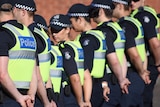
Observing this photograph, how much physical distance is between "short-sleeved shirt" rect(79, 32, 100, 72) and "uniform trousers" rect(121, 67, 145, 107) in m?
0.76

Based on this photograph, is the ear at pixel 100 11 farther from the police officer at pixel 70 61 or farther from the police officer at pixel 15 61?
the police officer at pixel 15 61

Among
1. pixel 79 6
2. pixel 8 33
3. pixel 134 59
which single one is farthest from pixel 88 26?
pixel 8 33

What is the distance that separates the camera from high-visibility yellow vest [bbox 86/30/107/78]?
7.32 m

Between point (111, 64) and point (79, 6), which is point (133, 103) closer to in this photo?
point (111, 64)

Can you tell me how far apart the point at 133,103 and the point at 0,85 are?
253 centimetres

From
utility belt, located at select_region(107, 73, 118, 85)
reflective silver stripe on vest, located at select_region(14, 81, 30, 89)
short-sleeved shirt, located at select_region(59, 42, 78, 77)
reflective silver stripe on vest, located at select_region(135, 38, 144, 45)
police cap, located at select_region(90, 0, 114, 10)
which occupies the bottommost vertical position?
utility belt, located at select_region(107, 73, 118, 85)

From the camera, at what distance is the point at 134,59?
7844 millimetres

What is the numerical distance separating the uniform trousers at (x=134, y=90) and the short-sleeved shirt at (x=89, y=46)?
0.76 metres

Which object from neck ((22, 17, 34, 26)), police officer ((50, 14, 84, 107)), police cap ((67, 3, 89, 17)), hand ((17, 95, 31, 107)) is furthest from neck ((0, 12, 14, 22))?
police cap ((67, 3, 89, 17))

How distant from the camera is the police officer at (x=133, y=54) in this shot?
7844 mm

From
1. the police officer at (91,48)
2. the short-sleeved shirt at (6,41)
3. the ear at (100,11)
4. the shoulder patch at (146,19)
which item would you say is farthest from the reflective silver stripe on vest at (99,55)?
the short-sleeved shirt at (6,41)

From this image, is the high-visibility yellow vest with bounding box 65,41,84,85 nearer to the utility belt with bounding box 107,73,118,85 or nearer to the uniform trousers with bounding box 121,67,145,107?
the utility belt with bounding box 107,73,118,85

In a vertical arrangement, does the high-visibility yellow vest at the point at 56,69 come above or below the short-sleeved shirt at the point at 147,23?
below

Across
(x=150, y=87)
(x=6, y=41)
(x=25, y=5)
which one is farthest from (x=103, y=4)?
(x=6, y=41)
